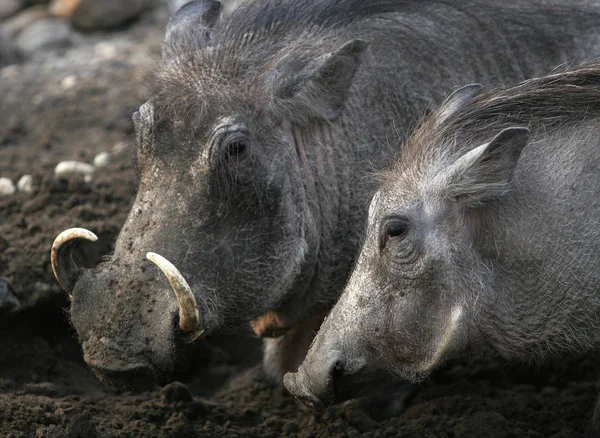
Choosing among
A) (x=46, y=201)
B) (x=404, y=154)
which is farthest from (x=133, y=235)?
(x=46, y=201)

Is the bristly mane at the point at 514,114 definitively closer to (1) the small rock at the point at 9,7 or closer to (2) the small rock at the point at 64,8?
(2) the small rock at the point at 64,8

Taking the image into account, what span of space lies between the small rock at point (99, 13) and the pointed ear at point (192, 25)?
18.2 ft

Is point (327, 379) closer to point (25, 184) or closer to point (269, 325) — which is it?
point (269, 325)

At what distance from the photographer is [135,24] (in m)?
10.3

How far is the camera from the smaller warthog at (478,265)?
138 inches

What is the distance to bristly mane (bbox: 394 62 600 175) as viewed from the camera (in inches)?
146

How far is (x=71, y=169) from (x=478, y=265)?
311 centimetres

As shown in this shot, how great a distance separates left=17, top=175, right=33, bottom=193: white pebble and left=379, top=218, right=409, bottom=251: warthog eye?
2.81m

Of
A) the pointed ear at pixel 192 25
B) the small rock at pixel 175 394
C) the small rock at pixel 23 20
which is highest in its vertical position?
the pointed ear at pixel 192 25

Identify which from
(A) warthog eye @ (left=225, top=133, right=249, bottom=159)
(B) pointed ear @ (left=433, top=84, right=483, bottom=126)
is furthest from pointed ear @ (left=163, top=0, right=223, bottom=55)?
(B) pointed ear @ (left=433, top=84, right=483, bottom=126)

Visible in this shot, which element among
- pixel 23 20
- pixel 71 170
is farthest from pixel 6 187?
pixel 23 20

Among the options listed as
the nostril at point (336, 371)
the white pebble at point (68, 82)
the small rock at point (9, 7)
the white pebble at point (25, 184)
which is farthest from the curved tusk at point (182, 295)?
the small rock at point (9, 7)

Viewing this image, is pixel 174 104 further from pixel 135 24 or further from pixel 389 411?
pixel 135 24

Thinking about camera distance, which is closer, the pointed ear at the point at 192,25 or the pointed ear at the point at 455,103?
the pointed ear at the point at 455,103
